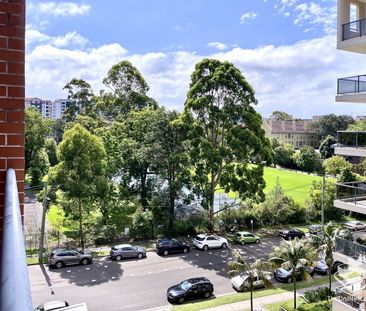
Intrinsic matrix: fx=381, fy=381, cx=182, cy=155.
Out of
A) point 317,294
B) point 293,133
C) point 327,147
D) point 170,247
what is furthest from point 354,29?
point 293,133

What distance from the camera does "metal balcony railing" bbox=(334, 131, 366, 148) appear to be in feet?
40.4

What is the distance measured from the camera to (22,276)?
1.26 m

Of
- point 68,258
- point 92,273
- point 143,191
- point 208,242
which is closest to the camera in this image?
point 92,273

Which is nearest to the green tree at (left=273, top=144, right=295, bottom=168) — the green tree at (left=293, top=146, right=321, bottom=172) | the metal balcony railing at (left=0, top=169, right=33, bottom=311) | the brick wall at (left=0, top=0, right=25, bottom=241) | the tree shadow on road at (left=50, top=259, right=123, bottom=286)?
the green tree at (left=293, top=146, right=321, bottom=172)

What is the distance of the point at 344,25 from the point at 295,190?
111 feet

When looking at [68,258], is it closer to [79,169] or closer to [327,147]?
[79,169]

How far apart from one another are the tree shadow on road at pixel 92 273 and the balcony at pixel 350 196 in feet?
38.4

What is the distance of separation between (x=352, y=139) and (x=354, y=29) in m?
3.57

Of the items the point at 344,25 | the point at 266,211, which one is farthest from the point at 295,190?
the point at 344,25

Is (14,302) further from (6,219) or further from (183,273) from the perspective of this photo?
(183,273)

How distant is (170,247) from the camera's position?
75.9 feet

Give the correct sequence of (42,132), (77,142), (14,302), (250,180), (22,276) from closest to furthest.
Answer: (14,302) < (22,276) < (77,142) < (250,180) < (42,132)

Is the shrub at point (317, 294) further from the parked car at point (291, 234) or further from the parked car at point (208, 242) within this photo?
the parked car at point (291, 234)

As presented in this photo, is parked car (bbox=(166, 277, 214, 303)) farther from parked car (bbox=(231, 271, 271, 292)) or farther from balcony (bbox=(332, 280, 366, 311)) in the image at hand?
balcony (bbox=(332, 280, 366, 311))
